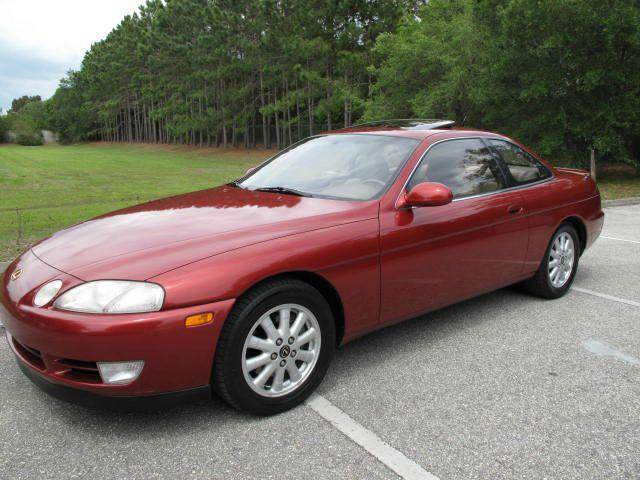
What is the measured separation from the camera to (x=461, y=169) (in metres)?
4.02

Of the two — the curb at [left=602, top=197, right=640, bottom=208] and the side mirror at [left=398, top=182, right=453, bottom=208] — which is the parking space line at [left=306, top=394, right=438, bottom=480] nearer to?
the side mirror at [left=398, top=182, right=453, bottom=208]

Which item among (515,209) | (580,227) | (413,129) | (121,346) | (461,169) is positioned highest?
(413,129)

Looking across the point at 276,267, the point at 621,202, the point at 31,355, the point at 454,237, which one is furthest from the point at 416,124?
the point at 621,202

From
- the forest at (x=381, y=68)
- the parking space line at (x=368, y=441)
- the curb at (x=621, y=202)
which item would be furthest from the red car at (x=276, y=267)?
the forest at (x=381, y=68)

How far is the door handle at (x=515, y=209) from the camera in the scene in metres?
4.17

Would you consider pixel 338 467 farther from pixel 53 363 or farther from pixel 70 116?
pixel 70 116

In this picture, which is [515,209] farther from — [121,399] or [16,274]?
[16,274]

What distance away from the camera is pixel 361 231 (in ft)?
10.5

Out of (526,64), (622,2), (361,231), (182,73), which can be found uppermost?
(182,73)

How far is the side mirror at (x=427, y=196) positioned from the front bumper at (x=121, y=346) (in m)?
1.36

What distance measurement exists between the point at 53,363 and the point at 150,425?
58cm

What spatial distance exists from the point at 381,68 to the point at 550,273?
19898 mm

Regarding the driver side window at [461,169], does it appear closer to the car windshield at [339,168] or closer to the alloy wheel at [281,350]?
the car windshield at [339,168]

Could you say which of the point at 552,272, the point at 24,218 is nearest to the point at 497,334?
the point at 552,272
